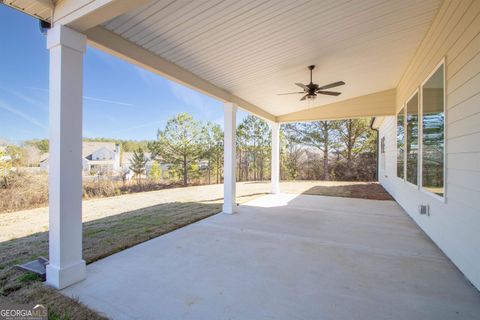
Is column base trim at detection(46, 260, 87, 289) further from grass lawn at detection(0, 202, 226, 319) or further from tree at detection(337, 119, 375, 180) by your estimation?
tree at detection(337, 119, 375, 180)

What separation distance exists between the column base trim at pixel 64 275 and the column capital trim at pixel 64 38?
2090mm

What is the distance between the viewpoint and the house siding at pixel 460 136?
7.11 feet

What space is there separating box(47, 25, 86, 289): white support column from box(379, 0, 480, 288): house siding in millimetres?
3761

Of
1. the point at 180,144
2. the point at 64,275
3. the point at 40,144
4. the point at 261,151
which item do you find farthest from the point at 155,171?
the point at 64,275

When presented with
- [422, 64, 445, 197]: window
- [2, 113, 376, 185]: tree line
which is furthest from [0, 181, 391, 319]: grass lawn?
[2, 113, 376, 185]: tree line

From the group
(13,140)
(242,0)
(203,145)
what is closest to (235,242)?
(242,0)

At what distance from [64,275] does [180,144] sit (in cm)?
1135

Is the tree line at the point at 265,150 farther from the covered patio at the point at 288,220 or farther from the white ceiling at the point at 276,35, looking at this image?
the covered patio at the point at 288,220

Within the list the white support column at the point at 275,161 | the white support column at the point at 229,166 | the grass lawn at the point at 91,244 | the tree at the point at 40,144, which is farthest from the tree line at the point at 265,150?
the white support column at the point at 229,166

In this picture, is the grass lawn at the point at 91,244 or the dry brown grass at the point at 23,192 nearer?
the grass lawn at the point at 91,244

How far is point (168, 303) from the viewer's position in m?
1.95

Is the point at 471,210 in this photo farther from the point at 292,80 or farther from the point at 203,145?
the point at 203,145

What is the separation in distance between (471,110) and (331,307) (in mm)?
2276

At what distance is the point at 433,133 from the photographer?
11.0 feet
